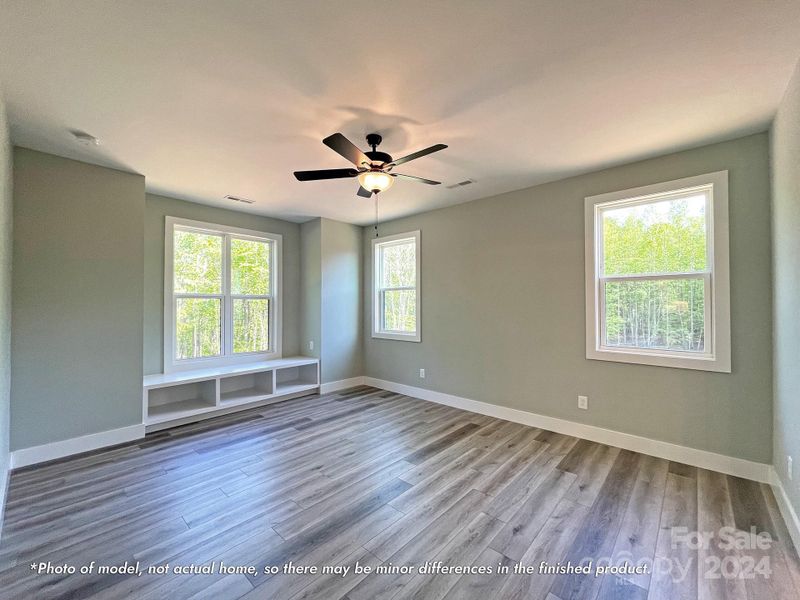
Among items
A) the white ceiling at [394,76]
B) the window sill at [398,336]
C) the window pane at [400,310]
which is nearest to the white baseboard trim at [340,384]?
the window sill at [398,336]

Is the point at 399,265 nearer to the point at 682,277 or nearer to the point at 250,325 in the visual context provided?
the point at 250,325

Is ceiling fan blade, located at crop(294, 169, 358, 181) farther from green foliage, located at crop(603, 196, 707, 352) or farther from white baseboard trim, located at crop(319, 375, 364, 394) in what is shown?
white baseboard trim, located at crop(319, 375, 364, 394)

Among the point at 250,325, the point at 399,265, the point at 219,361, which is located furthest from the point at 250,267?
the point at 399,265

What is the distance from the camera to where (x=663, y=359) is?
2.92m

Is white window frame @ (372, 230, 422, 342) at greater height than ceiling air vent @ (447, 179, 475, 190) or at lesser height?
lesser

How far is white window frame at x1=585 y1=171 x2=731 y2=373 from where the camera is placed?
266 centimetres

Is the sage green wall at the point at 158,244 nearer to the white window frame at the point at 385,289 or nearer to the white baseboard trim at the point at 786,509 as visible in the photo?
the white window frame at the point at 385,289

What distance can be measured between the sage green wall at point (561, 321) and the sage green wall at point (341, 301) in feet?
1.20

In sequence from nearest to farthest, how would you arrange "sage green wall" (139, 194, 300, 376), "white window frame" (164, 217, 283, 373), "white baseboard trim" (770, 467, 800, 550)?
1. "white baseboard trim" (770, 467, 800, 550)
2. "sage green wall" (139, 194, 300, 376)
3. "white window frame" (164, 217, 283, 373)

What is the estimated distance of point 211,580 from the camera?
164 cm

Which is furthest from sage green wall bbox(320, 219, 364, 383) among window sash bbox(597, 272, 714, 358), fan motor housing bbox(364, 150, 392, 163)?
window sash bbox(597, 272, 714, 358)

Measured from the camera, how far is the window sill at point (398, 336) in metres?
4.89

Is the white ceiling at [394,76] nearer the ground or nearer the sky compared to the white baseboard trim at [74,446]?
nearer the sky

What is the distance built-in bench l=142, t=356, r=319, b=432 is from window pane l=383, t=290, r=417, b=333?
1.29 m
